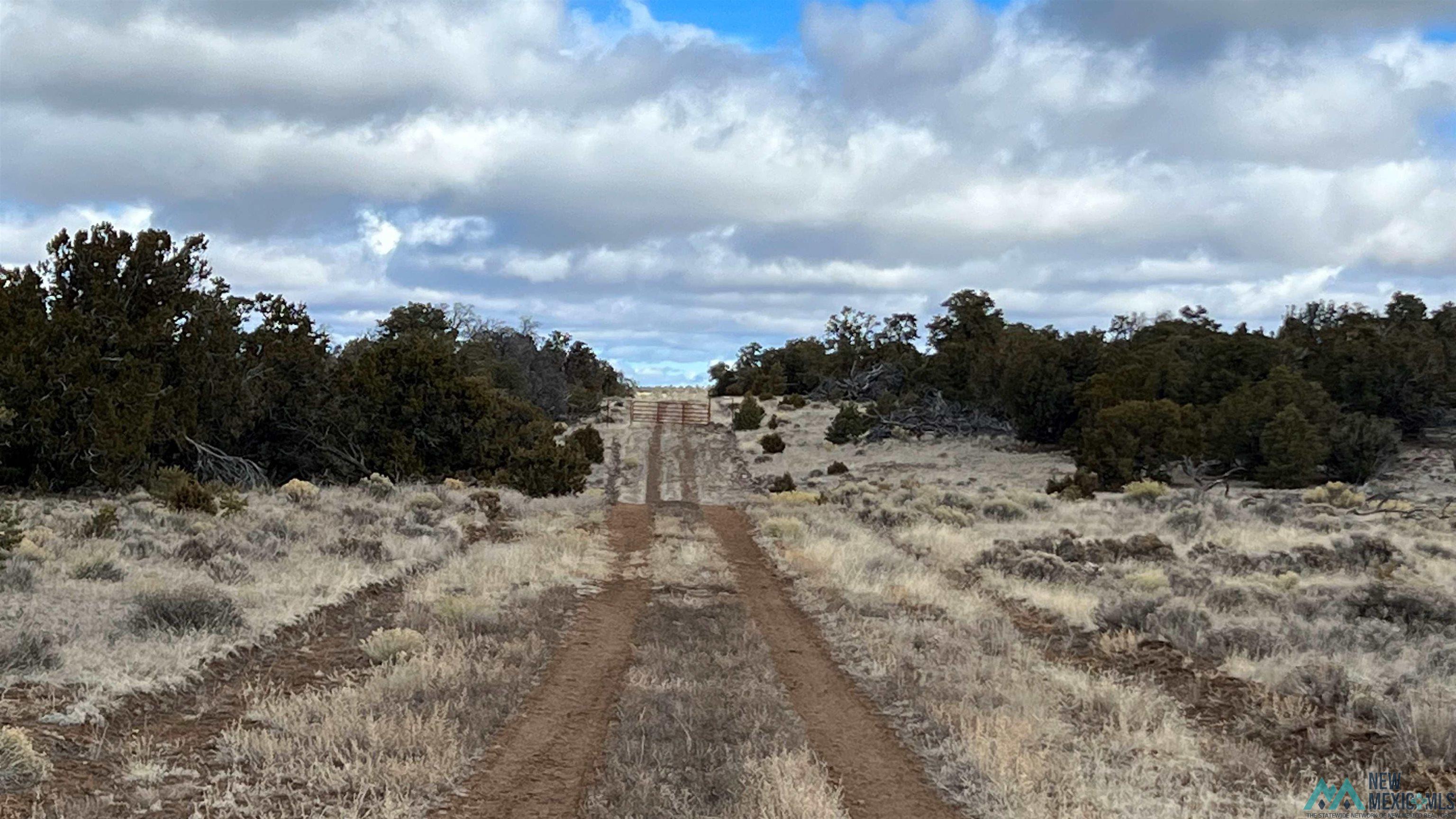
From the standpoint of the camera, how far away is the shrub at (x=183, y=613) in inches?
387

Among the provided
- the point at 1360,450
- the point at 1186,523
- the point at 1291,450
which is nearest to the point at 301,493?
the point at 1186,523

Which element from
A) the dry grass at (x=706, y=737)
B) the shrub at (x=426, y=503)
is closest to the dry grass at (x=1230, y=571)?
the dry grass at (x=706, y=737)

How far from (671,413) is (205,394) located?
41.0m

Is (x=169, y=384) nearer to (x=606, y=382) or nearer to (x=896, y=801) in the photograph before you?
(x=896, y=801)

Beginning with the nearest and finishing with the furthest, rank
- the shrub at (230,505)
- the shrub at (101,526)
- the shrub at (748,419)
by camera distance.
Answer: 1. the shrub at (101,526)
2. the shrub at (230,505)
3. the shrub at (748,419)

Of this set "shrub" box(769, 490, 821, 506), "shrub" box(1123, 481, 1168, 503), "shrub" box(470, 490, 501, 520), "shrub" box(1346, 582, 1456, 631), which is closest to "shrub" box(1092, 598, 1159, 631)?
"shrub" box(1346, 582, 1456, 631)

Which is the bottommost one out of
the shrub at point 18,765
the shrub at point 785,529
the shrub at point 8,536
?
the shrub at point 785,529

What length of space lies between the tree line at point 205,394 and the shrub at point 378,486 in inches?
117

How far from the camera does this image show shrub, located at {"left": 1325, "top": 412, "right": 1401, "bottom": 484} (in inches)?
1389

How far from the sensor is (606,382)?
88.8 m

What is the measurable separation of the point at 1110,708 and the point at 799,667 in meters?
3.03

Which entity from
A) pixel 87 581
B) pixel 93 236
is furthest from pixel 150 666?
pixel 93 236

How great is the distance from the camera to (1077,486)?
3228cm

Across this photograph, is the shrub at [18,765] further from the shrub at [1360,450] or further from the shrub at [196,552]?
the shrub at [1360,450]
